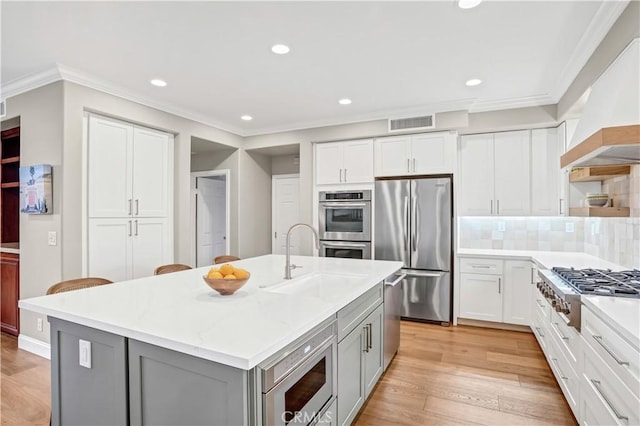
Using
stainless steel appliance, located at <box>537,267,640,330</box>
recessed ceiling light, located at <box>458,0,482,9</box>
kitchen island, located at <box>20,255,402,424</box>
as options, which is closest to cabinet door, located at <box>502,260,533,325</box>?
stainless steel appliance, located at <box>537,267,640,330</box>

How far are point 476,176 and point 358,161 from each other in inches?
60.3

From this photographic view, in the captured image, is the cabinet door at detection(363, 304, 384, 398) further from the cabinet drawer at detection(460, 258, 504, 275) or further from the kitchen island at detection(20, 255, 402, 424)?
the cabinet drawer at detection(460, 258, 504, 275)

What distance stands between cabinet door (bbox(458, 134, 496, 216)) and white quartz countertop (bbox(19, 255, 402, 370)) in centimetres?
259

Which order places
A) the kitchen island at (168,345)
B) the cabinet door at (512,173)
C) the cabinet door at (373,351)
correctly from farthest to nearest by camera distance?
1. the cabinet door at (512,173)
2. the cabinet door at (373,351)
3. the kitchen island at (168,345)

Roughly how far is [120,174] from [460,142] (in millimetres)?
4064

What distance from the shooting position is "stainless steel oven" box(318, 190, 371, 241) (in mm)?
4535

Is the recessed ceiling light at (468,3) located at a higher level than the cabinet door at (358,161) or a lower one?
higher

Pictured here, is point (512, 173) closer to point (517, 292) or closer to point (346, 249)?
point (517, 292)

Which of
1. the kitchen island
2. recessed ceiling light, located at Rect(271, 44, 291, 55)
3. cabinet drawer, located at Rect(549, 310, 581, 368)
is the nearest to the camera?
the kitchen island

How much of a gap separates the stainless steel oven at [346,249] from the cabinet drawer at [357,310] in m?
1.98

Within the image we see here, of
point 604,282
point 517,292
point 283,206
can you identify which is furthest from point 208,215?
point 604,282

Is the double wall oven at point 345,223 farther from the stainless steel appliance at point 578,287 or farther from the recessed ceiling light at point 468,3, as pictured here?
the recessed ceiling light at point 468,3

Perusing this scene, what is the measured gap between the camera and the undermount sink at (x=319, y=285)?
6.34 ft

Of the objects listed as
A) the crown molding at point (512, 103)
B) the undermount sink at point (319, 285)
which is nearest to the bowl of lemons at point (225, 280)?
the undermount sink at point (319, 285)
